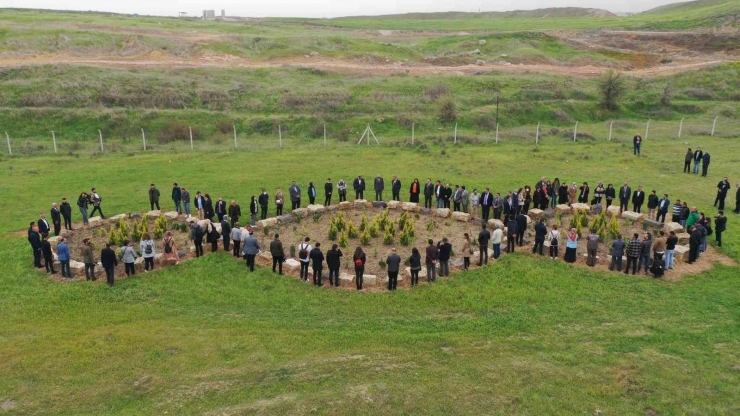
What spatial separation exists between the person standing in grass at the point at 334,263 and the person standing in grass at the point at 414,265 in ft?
6.62

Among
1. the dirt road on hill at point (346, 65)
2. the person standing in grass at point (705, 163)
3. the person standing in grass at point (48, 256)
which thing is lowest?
the person standing in grass at point (48, 256)

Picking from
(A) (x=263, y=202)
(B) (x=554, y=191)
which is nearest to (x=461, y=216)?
(B) (x=554, y=191)

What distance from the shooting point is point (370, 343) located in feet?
40.1

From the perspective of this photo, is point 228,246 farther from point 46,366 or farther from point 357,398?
point 357,398

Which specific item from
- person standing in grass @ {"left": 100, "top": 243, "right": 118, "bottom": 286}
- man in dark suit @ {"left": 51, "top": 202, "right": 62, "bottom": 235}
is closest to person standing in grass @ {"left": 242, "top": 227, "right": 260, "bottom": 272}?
person standing in grass @ {"left": 100, "top": 243, "right": 118, "bottom": 286}

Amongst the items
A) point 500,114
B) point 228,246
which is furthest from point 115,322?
point 500,114

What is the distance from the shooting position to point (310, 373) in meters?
10.9

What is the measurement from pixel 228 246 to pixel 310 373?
320 inches

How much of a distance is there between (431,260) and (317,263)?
3264mm

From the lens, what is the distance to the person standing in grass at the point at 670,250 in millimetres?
16078

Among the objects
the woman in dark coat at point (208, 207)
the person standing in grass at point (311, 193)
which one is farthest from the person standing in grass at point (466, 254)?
the woman in dark coat at point (208, 207)

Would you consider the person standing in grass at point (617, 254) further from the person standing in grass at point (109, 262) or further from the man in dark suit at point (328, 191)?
the person standing in grass at point (109, 262)

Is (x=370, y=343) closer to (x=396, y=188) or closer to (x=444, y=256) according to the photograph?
(x=444, y=256)

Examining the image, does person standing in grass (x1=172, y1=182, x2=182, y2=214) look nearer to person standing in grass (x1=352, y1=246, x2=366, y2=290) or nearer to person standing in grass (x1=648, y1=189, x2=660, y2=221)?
person standing in grass (x1=352, y1=246, x2=366, y2=290)
